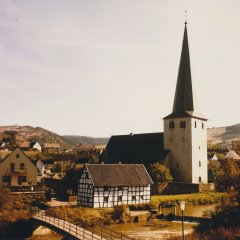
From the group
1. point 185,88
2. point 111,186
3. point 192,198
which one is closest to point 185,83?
point 185,88

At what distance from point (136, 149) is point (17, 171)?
25439 mm

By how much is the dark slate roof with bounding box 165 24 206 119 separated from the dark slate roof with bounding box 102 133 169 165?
23.6ft

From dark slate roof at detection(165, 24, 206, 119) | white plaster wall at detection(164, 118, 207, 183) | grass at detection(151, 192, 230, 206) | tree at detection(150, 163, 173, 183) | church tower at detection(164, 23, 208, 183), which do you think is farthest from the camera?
dark slate roof at detection(165, 24, 206, 119)

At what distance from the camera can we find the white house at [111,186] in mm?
46375

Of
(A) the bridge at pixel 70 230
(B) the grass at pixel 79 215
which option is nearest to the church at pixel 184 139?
(B) the grass at pixel 79 215

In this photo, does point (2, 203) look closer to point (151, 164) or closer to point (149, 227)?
point (149, 227)

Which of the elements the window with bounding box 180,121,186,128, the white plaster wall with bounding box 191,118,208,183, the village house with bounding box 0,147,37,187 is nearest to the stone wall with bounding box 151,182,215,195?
the white plaster wall with bounding box 191,118,208,183

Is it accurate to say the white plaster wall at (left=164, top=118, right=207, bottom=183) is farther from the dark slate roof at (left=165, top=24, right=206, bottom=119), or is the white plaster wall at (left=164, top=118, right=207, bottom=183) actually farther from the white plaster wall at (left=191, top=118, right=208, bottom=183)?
the dark slate roof at (left=165, top=24, right=206, bottom=119)

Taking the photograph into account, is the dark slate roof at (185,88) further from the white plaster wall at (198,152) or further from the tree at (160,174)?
the tree at (160,174)

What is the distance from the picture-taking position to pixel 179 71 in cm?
6688

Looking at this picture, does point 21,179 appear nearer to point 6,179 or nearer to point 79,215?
point 6,179

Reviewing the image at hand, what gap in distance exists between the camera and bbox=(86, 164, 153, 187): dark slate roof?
47.2 metres

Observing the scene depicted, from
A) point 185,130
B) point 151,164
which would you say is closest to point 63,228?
point 151,164

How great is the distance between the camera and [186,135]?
6662 centimetres
